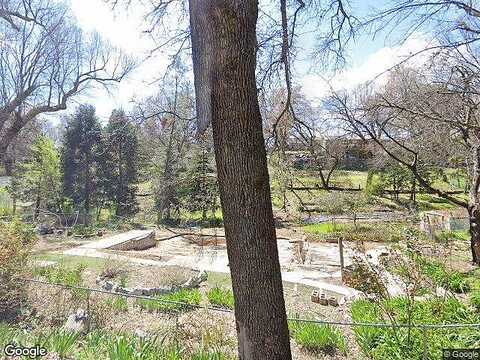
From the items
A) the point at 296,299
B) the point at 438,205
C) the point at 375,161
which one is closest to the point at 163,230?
the point at 296,299

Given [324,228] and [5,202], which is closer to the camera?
[324,228]

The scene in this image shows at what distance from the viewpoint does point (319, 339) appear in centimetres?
451

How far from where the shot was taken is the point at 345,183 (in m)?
25.8

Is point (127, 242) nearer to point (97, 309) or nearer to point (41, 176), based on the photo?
point (41, 176)

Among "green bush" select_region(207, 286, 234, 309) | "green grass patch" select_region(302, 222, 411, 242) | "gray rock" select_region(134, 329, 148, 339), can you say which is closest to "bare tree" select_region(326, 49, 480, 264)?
"green bush" select_region(207, 286, 234, 309)

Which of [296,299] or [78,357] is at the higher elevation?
[78,357]

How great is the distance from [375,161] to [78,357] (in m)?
22.8

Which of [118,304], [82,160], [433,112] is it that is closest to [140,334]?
[118,304]

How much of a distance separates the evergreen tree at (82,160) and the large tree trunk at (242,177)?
819 inches

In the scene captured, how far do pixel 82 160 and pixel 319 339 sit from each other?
67.0 feet

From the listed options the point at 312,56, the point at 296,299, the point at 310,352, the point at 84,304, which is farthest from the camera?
the point at 296,299

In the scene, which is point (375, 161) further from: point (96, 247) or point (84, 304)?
point (84, 304)

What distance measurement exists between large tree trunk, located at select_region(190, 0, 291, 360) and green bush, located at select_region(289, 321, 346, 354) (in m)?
2.90

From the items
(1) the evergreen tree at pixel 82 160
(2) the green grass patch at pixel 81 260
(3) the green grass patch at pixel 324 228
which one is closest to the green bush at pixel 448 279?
(2) the green grass patch at pixel 81 260
